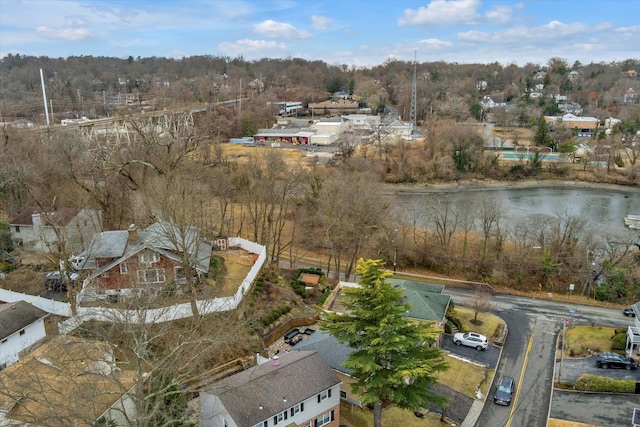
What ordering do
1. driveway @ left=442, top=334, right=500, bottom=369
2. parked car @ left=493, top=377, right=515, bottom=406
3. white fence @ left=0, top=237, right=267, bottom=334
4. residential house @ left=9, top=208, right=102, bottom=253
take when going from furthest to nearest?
residential house @ left=9, top=208, right=102, bottom=253 → driveway @ left=442, top=334, right=500, bottom=369 → white fence @ left=0, top=237, right=267, bottom=334 → parked car @ left=493, top=377, right=515, bottom=406

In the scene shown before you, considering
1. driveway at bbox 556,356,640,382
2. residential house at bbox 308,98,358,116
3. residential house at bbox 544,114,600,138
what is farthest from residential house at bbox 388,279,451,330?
residential house at bbox 308,98,358,116

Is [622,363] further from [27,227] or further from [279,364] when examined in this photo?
[27,227]

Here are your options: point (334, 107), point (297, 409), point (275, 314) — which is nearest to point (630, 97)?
point (334, 107)

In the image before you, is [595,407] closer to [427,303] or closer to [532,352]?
[532,352]

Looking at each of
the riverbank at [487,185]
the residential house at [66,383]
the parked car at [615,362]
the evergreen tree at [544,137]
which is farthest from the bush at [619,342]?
the evergreen tree at [544,137]

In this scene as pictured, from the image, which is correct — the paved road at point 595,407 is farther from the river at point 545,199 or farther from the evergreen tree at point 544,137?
the evergreen tree at point 544,137

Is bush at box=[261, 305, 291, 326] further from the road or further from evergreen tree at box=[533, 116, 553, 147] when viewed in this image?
evergreen tree at box=[533, 116, 553, 147]
